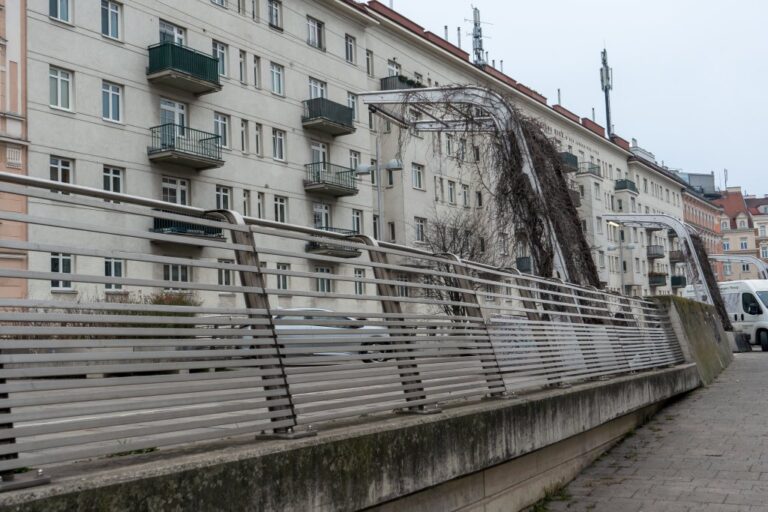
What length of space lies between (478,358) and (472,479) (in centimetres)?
103

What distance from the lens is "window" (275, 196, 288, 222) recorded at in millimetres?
37125

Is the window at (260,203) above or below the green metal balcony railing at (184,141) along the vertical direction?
below

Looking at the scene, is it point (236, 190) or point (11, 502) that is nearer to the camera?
point (11, 502)

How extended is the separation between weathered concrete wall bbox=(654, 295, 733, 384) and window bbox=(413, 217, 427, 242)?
24678 mm

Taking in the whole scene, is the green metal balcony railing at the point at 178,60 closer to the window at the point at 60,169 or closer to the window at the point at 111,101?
the window at the point at 111,101

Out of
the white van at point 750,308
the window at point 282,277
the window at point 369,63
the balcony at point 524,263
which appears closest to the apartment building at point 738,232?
the white van at point 750,308

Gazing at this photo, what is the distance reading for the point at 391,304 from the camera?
5.48 metres

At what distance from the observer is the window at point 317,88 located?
39625 mm

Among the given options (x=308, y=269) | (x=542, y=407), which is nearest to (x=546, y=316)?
(x=542, y=407)

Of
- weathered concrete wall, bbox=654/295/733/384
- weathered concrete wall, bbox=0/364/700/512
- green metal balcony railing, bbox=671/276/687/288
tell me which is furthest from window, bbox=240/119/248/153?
green metal balcony railing, bbox=671/276/687/288

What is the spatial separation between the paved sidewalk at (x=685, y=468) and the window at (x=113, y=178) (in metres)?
21.8

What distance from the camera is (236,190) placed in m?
34.7

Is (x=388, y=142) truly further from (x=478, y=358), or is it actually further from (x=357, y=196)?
(x=478, y=358)

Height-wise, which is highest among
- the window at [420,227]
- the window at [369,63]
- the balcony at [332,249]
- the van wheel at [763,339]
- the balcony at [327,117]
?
the window at [369,63]
